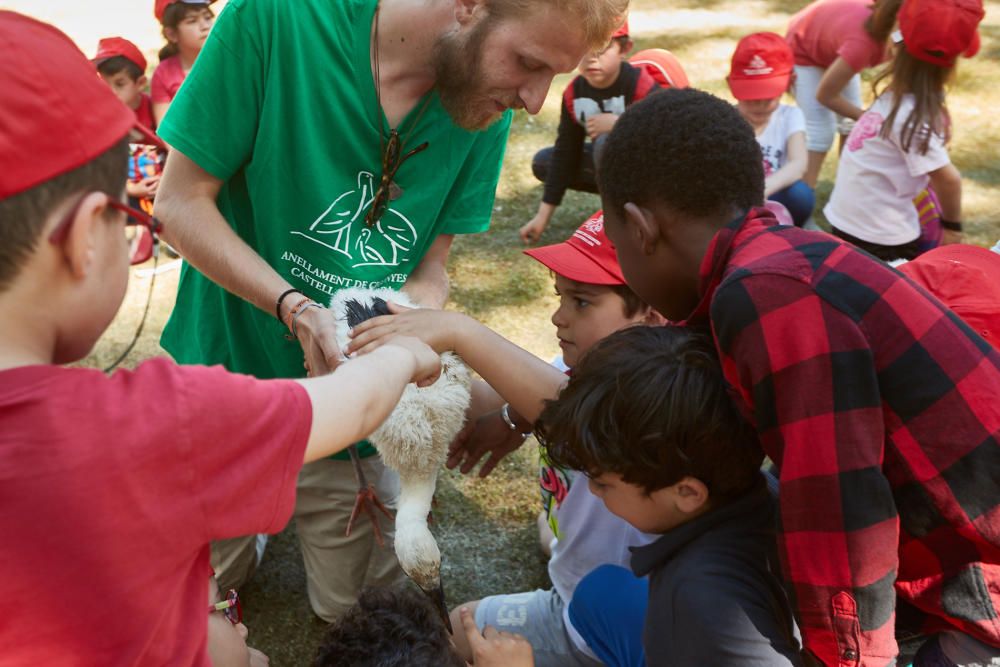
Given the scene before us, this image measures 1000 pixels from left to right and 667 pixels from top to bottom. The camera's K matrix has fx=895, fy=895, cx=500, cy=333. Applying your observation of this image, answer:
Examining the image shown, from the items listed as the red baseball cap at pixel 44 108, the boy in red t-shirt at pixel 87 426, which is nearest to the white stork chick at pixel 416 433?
the boy in red t-shirt at pixel 87 426

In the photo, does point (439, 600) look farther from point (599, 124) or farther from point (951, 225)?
point (951, 225)

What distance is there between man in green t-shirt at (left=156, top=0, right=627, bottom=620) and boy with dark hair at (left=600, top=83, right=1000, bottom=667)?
0.76 metres

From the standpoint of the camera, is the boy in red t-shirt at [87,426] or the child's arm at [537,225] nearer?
the boy in red t-shirt at [87,426]

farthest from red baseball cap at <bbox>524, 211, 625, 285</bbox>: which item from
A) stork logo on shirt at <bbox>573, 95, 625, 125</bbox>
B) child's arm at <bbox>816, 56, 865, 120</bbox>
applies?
child's arm at <bbox>816, 56, 865, 120</bbox>

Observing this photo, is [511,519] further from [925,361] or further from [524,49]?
[925,361]

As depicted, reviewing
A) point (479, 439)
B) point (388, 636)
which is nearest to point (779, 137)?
point (479, 439)

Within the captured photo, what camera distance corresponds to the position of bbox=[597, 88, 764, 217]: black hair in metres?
1.70

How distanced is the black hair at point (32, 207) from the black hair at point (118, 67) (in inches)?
185

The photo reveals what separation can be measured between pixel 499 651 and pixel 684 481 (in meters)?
0.68

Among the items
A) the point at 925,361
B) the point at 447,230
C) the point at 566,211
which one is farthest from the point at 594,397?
the point at 566,211

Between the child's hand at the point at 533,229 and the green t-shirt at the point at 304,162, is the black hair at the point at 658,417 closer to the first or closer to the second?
the green t-shirt at the point at 304,162

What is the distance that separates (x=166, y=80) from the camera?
5230 millimetres

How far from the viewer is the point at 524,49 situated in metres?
2.04

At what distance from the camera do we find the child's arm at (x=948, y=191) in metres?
4.12
